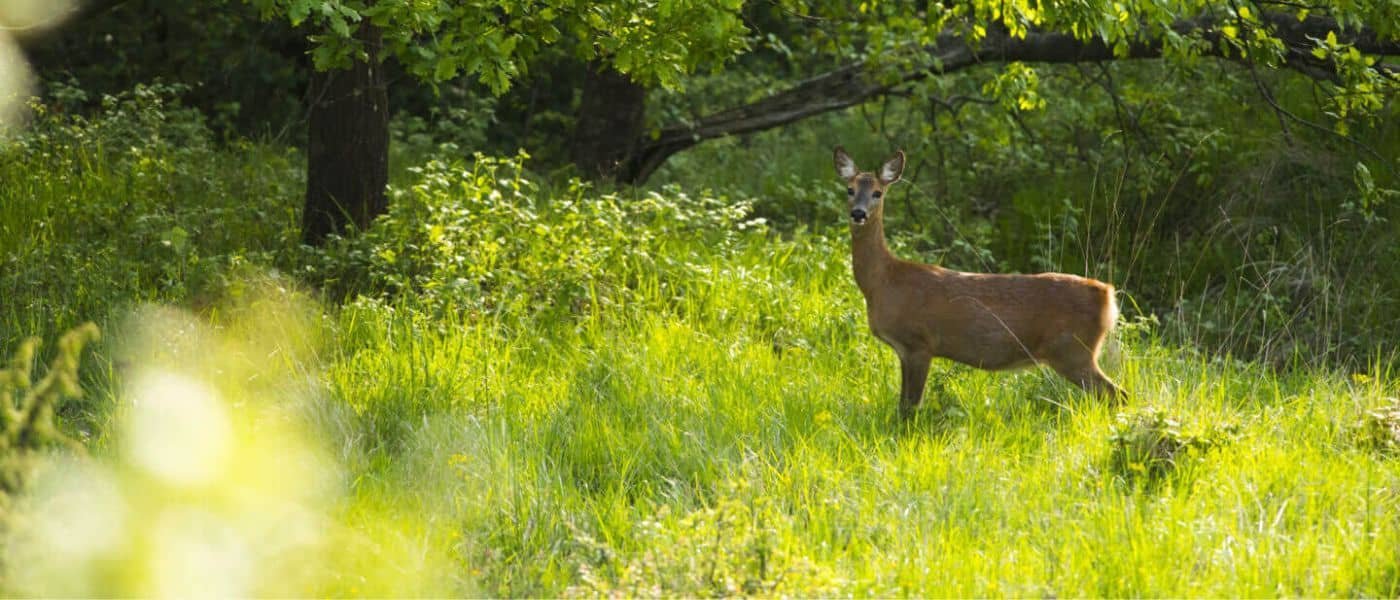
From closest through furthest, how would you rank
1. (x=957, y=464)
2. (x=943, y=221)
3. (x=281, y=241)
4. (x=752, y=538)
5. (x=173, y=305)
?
(x=752, y=538) < (x=957, y=464) < (x=173, y=305) < (x=281, y=241) < (x=943, y=221)

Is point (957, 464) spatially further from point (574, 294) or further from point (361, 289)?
point (361, 289)

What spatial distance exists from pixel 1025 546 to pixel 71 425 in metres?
3.95

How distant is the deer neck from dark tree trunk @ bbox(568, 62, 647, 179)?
4305 mm

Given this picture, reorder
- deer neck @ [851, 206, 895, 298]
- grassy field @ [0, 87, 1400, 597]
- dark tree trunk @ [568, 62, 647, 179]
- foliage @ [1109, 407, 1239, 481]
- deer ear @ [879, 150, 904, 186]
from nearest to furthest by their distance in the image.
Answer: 1. grassy field @ [0, 87, 1400, 597]
2. foliage @ [1109, 407, 1239, 481]
3. deer neck @ [851, 206, 895, 298]
4. deer ear @ [879, 150, 904, 186]
5. dark tree trunk @ [568, 62, 647, 179]

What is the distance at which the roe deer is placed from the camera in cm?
624

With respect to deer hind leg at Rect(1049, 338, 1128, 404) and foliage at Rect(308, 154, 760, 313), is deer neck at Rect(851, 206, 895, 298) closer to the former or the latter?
deer hind leg at Rect(1049, 338, 1128, 404)

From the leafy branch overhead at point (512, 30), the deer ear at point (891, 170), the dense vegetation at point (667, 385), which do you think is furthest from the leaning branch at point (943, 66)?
the leafy branch overhead at point (512, 30)

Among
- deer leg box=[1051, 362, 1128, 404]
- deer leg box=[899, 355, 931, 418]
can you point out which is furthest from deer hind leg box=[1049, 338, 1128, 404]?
deer leg box=[899, 355, 931, 418]

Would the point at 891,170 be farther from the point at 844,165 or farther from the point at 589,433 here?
the point at 589,433

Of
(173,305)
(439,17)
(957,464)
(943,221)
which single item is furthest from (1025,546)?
(943,221)

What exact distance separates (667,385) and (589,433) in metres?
0.75

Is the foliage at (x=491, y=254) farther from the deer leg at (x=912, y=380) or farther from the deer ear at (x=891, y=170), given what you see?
the deer leg at (x=912, y=380)

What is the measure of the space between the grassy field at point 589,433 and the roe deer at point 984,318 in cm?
16

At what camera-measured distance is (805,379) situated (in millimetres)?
6664
